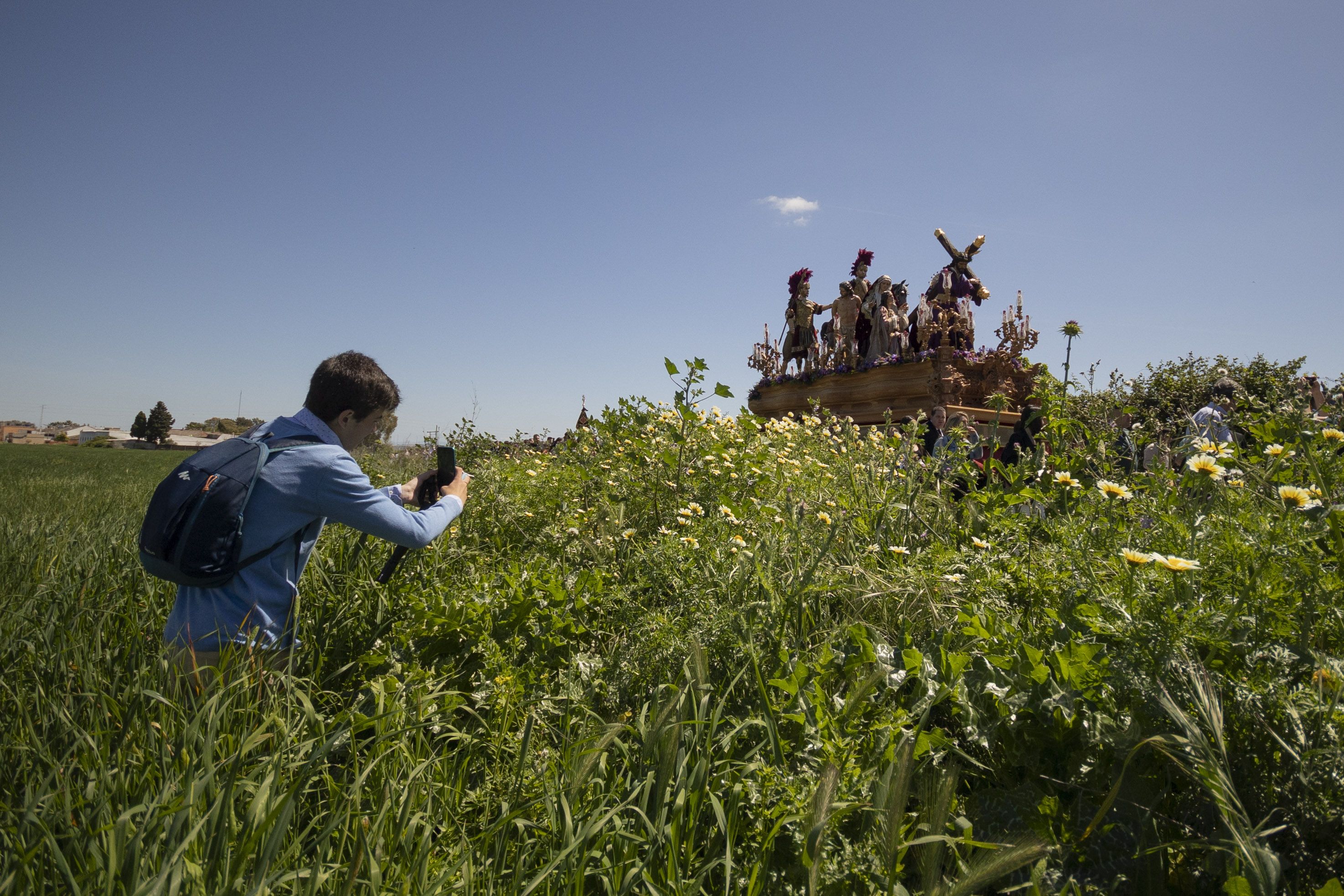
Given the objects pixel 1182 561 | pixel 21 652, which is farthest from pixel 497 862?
pixel 21 652

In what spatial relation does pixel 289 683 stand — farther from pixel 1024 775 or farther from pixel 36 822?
pixel 1024 775

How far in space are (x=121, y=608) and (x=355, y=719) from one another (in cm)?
165

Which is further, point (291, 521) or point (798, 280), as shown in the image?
point (798, 280)

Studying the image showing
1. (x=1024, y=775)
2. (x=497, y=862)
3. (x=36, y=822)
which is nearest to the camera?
(x=36, y=822)

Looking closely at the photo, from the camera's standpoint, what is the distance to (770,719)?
1.71 metres

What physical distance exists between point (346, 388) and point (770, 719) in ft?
5.91

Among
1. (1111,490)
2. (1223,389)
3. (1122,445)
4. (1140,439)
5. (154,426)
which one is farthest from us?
(154,426)

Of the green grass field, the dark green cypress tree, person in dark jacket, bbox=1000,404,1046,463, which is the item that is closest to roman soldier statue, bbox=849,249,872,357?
person in dark jacket, bbox=1000,404,1046,463

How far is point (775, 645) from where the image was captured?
2197 mm

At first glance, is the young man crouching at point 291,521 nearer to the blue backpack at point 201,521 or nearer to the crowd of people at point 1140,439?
the blue backpack at point 201,521

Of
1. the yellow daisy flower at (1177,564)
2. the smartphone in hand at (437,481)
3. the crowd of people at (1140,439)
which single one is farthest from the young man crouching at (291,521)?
the crowd of people at (1140,439)

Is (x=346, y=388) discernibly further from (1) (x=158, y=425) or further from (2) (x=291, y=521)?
(1) (x=158, y=425)

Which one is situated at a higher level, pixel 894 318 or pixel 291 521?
pixel 894 318

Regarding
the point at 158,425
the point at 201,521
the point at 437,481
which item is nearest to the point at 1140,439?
the point at 437,481
